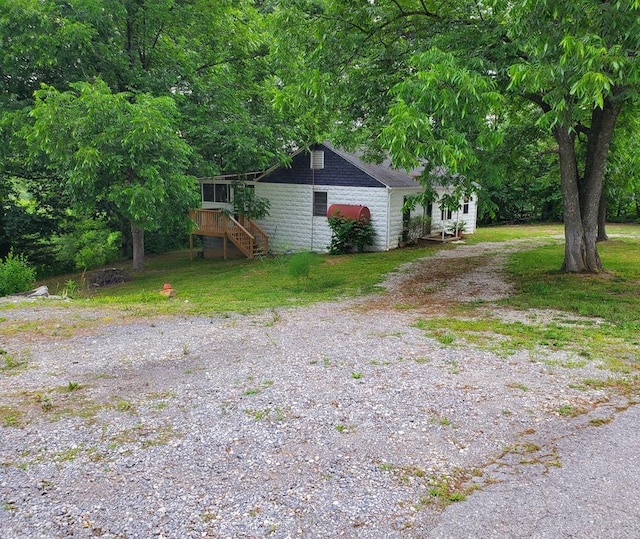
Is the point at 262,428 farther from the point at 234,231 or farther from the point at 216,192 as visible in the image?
the point at 216,192

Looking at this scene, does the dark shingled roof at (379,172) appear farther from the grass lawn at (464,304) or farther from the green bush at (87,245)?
the green bush at (87,245)

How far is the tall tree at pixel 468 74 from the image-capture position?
7.00 meters

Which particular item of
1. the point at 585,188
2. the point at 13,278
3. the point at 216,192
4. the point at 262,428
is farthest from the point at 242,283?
the point at 216,192

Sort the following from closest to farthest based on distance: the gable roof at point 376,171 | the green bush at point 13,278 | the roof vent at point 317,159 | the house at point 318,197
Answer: the green bush at point 13,278 < the gable roof at point 376,171 < the house at point 318,197 < the roof vent at point 317,159

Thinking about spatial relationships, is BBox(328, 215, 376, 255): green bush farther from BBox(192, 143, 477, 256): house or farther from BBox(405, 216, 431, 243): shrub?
BBox(405, 216, 431, 243): shrub

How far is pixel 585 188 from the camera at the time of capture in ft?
38.1

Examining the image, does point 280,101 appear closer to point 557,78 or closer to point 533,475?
point 557,78

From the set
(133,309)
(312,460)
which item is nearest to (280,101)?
(133,309)

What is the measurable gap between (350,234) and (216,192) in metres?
7.07

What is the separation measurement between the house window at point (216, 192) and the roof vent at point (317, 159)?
423 centimetres

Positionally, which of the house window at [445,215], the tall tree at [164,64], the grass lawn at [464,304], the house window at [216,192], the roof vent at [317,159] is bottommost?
the grass lawn at [464,304]

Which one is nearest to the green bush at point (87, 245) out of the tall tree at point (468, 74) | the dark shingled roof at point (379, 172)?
the dark shingled roof at point (379, 172)

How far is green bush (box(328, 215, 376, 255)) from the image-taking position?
18.4 metres

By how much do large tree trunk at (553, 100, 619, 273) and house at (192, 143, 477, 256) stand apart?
7110 mm
